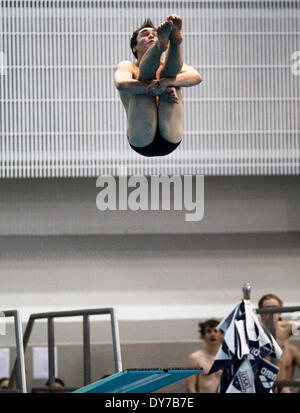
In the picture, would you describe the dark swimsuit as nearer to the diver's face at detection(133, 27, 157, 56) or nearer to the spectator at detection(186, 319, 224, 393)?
the diver's face at detection(133, 27, 157, 56)

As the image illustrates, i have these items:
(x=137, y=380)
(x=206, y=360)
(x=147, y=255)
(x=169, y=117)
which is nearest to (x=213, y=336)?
(x=206, y=360)

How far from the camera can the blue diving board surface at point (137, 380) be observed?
5.46m

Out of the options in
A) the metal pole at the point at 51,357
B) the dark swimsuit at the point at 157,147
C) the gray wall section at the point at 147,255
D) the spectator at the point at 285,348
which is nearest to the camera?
the dark swimsuit at the point at 157,147

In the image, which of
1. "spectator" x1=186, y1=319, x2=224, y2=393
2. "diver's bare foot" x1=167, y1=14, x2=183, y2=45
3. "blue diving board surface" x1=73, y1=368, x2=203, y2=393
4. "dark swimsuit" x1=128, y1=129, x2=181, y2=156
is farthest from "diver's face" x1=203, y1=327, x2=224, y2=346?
"diver's bare foot" x1=167, y1=14, x2=183, y2=45

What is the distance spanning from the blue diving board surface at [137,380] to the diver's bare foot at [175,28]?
1.94 metres

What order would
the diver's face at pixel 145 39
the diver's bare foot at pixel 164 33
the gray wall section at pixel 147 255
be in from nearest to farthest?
1. the diver's bare foot at pixel 164 33
2. the diver's face at pixel 145 39
3. the gray wall section at pixel 147 255

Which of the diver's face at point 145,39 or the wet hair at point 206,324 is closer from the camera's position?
the diver's face at point 145,39

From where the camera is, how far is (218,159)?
9.69 meters

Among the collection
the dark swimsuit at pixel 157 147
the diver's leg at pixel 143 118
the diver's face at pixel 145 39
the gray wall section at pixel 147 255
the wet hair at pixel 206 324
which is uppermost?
the diver's face at pixel 145 39

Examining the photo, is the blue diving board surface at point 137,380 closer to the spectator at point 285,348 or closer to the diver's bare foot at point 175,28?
the diver's bare foot at point 175,28

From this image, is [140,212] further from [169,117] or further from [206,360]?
[169,117]

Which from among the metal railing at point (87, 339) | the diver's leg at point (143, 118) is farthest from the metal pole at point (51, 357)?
the diver's leg at point (143, 118)

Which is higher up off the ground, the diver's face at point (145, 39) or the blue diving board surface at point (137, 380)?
the diver's face at point (145, 39)
